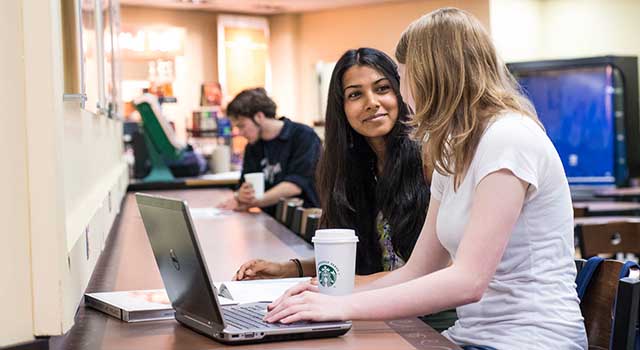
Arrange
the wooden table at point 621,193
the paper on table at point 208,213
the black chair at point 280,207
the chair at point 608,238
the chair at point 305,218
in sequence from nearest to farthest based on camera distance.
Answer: the chair at point 305,218 < the chair at point 608,238 < the paper on table at point 208,213 < the black chair at point 280,207 < the wooden table at point 621,193

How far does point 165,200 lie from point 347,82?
1120mm

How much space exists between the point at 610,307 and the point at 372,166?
Result: 0.93 meters

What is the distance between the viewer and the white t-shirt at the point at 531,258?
5.51ft

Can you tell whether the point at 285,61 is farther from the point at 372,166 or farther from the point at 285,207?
the point at 372,166

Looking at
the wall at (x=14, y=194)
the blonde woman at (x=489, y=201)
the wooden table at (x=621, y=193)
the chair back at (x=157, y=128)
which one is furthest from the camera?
the wooden table at (x=621, y=193)

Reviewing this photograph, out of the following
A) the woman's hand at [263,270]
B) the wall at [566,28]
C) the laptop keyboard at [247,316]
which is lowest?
the woman's hand at [263,270]

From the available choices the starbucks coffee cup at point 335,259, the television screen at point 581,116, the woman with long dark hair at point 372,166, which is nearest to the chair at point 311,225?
the woman with long dark hair at point 372,166

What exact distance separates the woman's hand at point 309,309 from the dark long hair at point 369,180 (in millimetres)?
838

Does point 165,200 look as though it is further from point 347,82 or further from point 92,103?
point 92,103

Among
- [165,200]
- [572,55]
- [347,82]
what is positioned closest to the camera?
[165,200]

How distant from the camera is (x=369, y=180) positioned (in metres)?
2.52

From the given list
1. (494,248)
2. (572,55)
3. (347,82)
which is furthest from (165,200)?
(572,55)

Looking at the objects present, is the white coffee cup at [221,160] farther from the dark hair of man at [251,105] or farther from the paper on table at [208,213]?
the paper on table at [208,213]

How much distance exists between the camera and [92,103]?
8.71 feet
